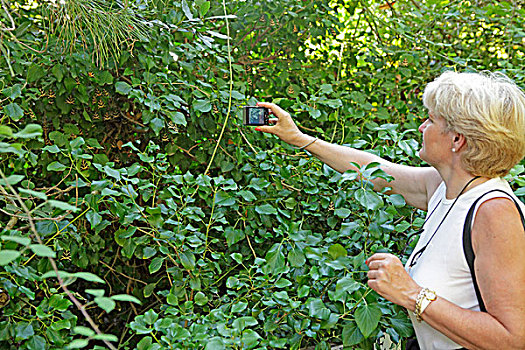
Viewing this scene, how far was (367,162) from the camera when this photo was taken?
1.85 meters

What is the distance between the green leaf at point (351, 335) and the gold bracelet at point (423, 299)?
0.53ft

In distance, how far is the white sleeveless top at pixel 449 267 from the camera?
1382mm

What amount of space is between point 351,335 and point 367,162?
64 cm

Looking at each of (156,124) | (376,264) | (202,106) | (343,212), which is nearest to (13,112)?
(156,124)

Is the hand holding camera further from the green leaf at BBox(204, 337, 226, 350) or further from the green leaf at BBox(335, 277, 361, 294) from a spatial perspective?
the green leaf at BBox(204, 337, 226, 350)

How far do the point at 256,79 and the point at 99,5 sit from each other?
30.6 inches

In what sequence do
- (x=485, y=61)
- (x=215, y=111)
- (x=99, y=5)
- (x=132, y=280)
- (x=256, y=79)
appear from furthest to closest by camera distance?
1. (x=485, y=61)
2. (x=256, y=79)
3. (x=132, y=280)
4. (x=215, y=111)
5. (x=99, y=5)

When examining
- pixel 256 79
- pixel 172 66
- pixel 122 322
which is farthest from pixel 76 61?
pixel 122 322

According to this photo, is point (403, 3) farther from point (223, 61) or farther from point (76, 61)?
point (76, 61)

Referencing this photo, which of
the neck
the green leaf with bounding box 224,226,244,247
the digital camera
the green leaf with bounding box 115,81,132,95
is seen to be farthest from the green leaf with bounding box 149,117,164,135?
the neck

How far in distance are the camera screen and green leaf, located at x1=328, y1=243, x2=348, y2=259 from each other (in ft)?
1.78

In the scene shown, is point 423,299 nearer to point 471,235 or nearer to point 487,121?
point 471,235

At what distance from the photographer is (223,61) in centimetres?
202

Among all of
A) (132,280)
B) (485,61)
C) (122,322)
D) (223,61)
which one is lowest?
(122,322)
